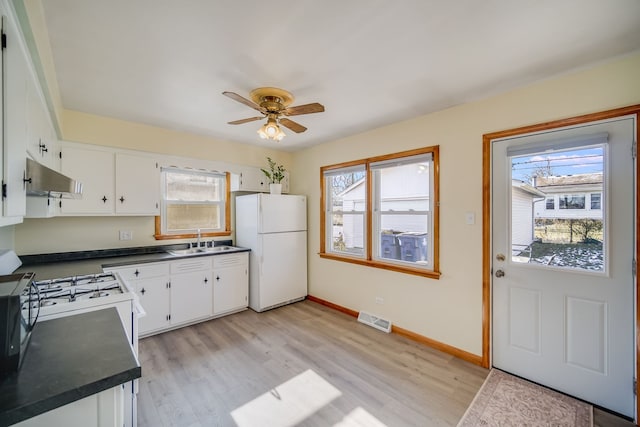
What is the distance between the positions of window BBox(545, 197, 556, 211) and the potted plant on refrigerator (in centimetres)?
312

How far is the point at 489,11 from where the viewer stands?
1442mm

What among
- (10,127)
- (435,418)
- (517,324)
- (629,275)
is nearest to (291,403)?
(435,418)

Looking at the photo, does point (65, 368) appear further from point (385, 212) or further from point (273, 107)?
point (385, 212)

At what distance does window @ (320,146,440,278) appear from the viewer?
2.96 metres

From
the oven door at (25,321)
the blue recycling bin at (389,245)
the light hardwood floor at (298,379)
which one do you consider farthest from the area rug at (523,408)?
the oven door at (25,321)

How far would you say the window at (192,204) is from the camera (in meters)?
3.60

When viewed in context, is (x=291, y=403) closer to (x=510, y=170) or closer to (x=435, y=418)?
(x=435, y=418)

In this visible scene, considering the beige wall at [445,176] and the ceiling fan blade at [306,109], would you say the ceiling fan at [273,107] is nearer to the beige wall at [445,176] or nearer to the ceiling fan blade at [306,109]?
the ceiling fan blade at [306,109]

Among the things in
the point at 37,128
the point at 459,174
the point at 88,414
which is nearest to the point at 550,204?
the point at 459,174

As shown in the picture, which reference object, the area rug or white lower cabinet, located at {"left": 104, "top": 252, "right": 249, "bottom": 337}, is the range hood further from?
the area rug

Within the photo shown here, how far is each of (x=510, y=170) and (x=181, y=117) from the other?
11.2 feet

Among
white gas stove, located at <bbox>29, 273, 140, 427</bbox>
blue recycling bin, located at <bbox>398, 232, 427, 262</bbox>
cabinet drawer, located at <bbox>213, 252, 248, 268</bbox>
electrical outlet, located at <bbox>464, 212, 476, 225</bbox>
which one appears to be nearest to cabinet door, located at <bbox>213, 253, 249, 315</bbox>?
cabinet drawer, located at <bbox>213, 252, 248, 268</bbox>

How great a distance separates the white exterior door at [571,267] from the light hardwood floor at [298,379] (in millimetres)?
324

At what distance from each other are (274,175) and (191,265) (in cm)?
178
